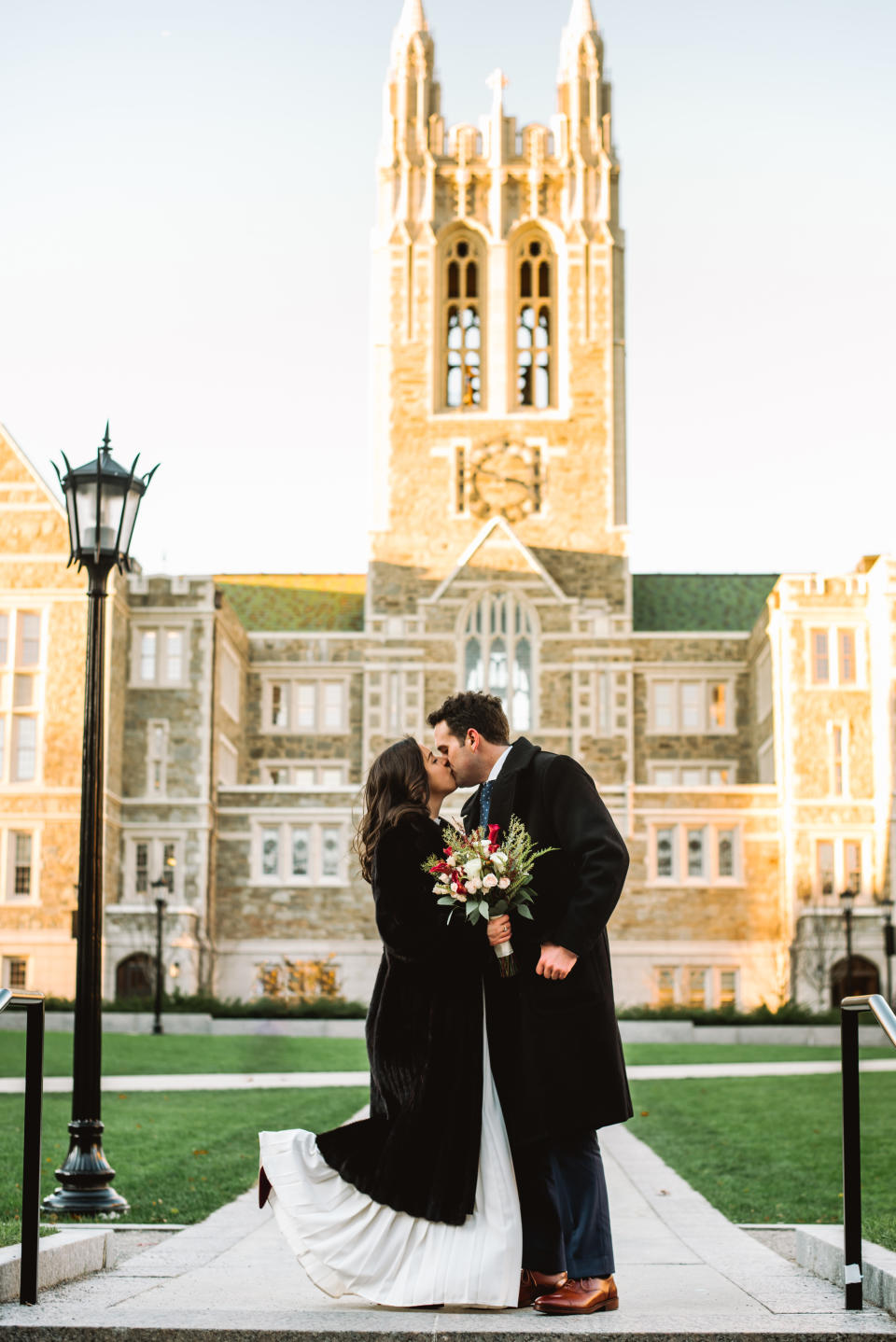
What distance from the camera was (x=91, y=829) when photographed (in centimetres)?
950

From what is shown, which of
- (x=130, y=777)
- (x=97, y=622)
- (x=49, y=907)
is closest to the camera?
(x=97, y=622)

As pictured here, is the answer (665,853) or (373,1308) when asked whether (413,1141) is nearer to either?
(373,1308)

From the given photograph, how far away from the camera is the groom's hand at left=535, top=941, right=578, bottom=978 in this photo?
18.7 ft

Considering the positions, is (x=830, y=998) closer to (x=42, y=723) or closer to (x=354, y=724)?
(x=354, y=724)

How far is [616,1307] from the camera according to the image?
5605 mm

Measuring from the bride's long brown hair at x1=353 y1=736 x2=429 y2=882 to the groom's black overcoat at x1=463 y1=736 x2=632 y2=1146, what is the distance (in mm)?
353

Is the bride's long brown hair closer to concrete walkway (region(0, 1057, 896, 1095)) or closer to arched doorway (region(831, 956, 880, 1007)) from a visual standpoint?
concrete walkway (region(0, 1057, 896, 1095))

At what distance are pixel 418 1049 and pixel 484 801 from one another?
0.97m

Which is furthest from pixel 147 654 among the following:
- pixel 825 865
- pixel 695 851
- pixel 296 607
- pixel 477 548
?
pixel 825 865

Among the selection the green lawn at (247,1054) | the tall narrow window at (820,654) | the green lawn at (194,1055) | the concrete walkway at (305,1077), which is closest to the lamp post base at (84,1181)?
the concrete walkway at (305,1077)

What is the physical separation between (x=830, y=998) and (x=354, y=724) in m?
15.7

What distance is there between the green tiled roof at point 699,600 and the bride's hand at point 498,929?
43282 millimetres

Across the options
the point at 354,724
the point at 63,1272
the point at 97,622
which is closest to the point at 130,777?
the point at 354,724

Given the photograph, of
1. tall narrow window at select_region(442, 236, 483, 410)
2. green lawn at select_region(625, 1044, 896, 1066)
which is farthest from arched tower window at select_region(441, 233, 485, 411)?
green lawn at select_region(625, 1044, 896, 1066)
